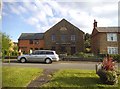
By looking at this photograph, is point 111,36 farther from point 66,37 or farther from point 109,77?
point 109,77

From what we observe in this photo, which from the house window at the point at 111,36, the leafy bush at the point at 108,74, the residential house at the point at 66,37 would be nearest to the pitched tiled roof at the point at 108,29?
the house window at the point at 111,36

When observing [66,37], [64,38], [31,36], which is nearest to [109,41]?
[66,37]

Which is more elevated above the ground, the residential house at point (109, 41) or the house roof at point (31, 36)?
the house roof at point (31, 36)

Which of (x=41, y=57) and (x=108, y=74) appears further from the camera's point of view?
(x=41, y=57)

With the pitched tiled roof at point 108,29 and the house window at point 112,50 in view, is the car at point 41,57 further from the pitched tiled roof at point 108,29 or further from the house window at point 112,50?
the pitched tiled roof at point 108,29

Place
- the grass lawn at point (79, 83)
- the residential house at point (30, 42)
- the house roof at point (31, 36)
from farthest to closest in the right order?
1. the house roof at point (31, 36)
2. the residential house at point (30, 42)
3. the grass lawn at point (79, 83)

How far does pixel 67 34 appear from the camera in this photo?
51281 mm

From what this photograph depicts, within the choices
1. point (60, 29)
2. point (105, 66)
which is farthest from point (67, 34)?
point (105, 66)

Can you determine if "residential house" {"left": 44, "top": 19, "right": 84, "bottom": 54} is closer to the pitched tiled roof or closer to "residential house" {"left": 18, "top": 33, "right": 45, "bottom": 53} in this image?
"residential house" {"left": 18, "top": 33, "right": 45, "bottom": 53}

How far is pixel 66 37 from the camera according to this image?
51.4 m

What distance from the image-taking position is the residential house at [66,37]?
51.1 metres

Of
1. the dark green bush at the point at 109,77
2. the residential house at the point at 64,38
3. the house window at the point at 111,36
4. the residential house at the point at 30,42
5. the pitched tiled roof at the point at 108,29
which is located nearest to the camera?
the dark green bush at the point at 109,77

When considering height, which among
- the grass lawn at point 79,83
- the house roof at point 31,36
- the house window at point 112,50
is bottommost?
the grass lawn at point 79,83

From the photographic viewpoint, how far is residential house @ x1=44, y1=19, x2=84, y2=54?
51094 mm
